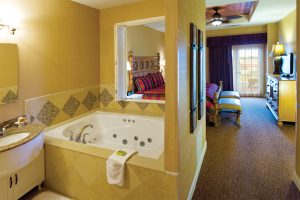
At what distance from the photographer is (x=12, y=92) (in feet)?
7.64

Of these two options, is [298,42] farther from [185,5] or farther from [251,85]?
[251,85]

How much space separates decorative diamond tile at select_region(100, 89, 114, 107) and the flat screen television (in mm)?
3963

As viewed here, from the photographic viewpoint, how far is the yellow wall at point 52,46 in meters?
2.44

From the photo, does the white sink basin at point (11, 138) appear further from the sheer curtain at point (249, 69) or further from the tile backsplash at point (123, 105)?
the sheer curtain at point (249, 69)

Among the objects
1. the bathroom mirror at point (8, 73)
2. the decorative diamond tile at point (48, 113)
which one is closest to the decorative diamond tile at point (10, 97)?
the bathroom mirror at point (8, 73)

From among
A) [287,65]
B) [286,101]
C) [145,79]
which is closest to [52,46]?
[145,79]

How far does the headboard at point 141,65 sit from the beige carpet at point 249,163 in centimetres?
229

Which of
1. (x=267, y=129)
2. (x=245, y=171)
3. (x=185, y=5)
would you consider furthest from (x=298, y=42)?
(x=267, y=129)

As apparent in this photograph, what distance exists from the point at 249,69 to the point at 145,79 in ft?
14.3

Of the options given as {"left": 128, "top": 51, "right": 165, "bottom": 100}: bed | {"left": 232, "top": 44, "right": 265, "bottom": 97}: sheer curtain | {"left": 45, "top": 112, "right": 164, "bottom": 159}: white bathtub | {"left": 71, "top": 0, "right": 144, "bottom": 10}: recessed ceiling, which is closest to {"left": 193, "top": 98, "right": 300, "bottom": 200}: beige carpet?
{"left": 45, "top": 112, "right": 164, "bottom": 159}: white bathtub

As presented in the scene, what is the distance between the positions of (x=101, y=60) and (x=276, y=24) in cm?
596

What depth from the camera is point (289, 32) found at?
5.41 metres

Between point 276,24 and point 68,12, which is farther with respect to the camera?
point 276,24

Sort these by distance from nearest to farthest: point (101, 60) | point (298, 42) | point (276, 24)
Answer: point (298, 42), point (101, 60), point (276, 24)
